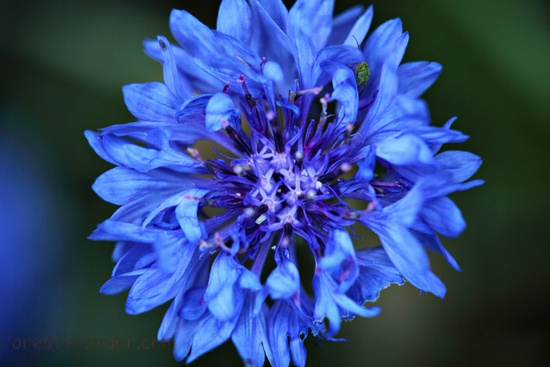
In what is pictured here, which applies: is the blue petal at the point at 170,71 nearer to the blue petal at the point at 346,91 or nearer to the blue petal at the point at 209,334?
the blue petal at the point at 346,91

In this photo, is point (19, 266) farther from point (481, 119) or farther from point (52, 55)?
point (481, 119)

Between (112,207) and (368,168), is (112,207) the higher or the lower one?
the higher one

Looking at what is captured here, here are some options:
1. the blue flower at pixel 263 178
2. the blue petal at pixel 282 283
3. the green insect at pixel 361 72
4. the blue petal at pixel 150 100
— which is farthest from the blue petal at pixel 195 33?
the blue petal at pixel 282 283

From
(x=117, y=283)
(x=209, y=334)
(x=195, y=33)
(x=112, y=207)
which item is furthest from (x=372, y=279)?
(x=112, y=207)

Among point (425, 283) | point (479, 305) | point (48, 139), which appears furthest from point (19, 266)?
point (479, 305)

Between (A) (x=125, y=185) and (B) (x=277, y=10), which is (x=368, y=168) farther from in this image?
(A) (x=125, y=185)

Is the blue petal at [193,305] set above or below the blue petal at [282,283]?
above

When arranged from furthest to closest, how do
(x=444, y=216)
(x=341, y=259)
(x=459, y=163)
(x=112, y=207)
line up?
(x=112, y=207), (x=459, y=163), (x=444, y=216), (x=341, y=259)
